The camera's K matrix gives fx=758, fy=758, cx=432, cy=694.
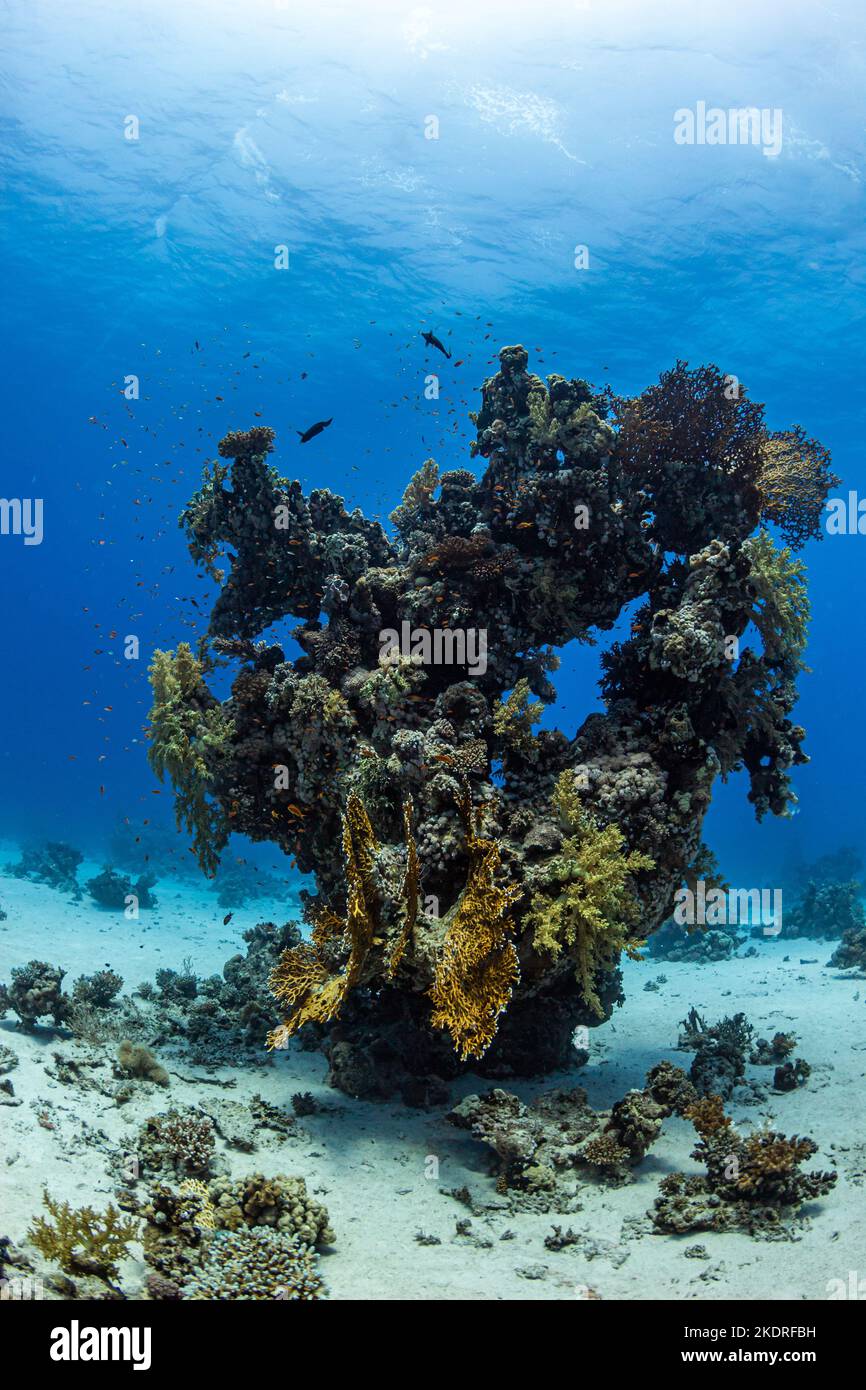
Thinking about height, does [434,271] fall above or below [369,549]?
above

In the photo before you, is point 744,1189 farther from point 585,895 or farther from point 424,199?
point 424,199

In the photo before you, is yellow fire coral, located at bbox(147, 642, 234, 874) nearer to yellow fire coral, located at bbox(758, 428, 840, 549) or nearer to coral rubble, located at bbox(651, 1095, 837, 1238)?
coral rubble, located at bbox(651, 1095, 837, 1238)

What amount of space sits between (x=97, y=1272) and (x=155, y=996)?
8.04 meters

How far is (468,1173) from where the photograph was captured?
26.0 feet

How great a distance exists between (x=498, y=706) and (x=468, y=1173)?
5.33 metres

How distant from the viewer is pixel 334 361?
122 ft

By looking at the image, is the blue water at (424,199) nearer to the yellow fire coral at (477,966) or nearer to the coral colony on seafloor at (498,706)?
the coral colony on seafloor at (498,706)

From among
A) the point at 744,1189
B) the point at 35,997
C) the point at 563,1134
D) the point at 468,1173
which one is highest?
the point at 35,997

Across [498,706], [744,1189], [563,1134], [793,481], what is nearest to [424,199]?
[793,481]

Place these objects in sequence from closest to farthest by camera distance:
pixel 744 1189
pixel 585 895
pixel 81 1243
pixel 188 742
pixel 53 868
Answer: pixel 81 1243 → pixel 744 1189 → pixel 585 895 → pixel 188 742 → pixel 53 868

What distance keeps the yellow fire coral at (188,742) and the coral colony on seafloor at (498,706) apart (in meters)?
0.04

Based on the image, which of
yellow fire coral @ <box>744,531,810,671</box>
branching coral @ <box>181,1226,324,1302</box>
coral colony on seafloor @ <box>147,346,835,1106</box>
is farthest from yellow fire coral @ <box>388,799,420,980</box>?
yellow fire coral @ <box>744,531,810,671</box>
